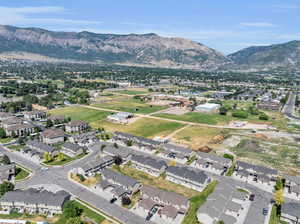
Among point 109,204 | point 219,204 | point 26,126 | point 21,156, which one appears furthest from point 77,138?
point 219,204

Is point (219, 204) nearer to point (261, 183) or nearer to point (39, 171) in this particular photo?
point (261, 183)

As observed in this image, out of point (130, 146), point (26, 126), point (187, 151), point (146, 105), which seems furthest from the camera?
point (146, 105)

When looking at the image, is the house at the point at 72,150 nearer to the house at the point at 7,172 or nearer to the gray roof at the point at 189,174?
the house at the point at 7,172

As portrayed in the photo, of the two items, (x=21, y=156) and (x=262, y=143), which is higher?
(x=262, y=143)

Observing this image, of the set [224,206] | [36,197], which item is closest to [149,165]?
[224,206]

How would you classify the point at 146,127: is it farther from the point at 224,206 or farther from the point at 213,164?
the point at 224,206

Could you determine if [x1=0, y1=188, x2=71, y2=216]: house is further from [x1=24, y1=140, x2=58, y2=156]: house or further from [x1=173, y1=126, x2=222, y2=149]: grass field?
[x1=173, y1=126, x2=222, y2=149]: grass field
